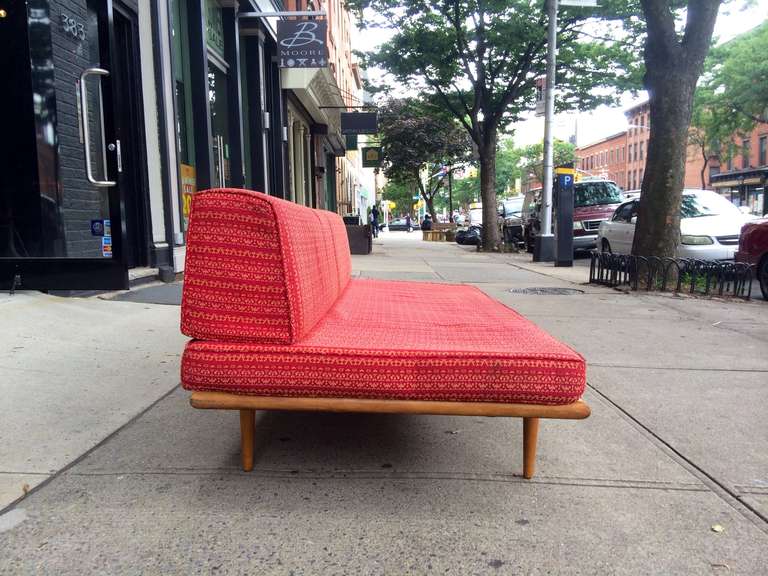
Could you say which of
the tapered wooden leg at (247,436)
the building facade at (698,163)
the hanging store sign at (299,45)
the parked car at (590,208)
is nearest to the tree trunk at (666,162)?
the hanging store sign at (299,45)

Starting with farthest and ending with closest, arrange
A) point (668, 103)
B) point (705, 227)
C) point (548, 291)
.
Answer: point (705, 227), point (548, 291), point (668, 103)

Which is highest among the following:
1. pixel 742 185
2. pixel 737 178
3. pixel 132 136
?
pixel 737 178

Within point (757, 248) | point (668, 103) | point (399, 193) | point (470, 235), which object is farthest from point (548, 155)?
point (399, 193)

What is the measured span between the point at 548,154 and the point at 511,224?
7.50 metres

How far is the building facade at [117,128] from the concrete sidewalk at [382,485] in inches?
62.6

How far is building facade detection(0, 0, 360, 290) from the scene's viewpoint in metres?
5.13

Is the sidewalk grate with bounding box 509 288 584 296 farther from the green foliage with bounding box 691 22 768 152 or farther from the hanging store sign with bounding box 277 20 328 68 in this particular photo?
the green foliage with bounding box 691 22 768 152

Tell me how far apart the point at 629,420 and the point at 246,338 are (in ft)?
7.11

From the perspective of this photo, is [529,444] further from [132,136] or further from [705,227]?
[705,227]

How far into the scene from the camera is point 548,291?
8.83 m

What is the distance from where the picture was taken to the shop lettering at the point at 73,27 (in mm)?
5750

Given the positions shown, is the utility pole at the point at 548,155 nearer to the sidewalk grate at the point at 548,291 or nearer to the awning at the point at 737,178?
the sidewalk grate at the point at 548,291

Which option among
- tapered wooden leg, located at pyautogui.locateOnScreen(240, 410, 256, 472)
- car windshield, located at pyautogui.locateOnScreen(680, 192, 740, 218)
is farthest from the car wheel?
tapered wooden leg, located at pyautogui.locateOnScreen(240, 410, 256, 472)

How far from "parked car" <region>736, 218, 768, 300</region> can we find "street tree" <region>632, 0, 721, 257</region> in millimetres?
923
